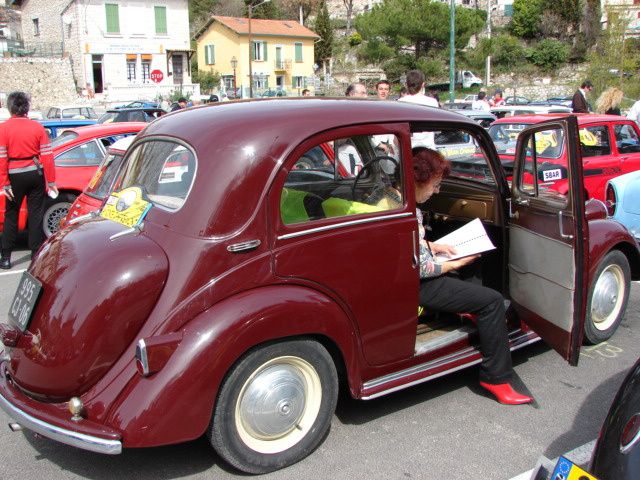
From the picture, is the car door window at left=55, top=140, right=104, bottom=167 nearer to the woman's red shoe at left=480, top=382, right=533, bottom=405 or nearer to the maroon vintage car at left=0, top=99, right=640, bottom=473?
the maroon vintage car at left=0, top=99, right=640, bottom=473

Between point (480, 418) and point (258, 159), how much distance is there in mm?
1989

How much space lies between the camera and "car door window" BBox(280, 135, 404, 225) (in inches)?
132

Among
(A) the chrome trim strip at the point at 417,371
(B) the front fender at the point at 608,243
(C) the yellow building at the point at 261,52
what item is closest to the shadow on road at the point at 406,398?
(A) the chrome trim strip at the point at 417,371

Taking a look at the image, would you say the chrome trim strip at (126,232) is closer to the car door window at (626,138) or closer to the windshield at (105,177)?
the windshield at (105,177)

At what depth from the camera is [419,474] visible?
3.22 m

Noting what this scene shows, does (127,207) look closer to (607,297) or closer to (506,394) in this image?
(506,394)

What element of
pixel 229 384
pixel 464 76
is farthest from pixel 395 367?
pixel 464 76

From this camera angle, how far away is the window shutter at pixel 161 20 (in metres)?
50.3

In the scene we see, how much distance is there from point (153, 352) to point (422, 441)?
5.22 feet

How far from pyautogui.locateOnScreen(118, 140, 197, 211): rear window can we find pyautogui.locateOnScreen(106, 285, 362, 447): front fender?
2.09ft

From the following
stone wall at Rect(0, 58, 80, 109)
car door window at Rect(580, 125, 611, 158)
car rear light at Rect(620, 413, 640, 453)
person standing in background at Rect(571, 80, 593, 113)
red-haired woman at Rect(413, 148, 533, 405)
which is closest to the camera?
car rear light at Rect(620, 413, 640, 453)

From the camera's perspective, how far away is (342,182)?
3.89 m

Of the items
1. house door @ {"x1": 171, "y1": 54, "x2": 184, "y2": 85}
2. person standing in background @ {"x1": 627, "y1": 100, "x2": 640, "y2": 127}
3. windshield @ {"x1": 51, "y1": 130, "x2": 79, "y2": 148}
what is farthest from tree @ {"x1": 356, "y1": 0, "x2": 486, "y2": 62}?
windshield @ {"x1": 51, "y1": 130, "x2": 79, "y2": 148}

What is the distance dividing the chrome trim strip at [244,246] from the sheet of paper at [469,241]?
1.38 meters
